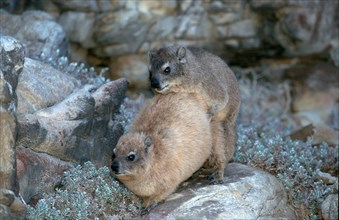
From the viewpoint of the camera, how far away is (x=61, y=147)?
25.3 feet

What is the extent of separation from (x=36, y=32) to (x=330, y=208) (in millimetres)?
5084

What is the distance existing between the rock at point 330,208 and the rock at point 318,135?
1.80 m

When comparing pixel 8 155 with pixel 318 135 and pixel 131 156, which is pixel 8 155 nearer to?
pixel 131 156

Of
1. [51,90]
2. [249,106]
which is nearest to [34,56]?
[51,90]

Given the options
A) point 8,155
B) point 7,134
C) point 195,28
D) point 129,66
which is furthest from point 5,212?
point 195,28

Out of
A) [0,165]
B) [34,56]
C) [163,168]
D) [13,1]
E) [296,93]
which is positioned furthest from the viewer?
[296,93]

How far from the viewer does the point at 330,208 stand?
851 cm

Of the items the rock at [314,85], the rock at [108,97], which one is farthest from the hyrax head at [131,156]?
the rock at [314,85]

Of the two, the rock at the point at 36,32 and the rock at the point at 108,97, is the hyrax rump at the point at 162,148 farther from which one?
the rock at the point at 36,32

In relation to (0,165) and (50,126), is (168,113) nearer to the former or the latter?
(50,126)

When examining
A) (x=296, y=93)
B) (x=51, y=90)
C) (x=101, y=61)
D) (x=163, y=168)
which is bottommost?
(x=296, y=93)

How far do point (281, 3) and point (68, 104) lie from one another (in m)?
5.96

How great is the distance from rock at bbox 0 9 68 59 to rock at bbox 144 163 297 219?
3621 millimetres

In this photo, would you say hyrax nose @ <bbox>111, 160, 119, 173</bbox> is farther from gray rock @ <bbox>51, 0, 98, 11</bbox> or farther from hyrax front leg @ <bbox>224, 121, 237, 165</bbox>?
gray rock @ <bbox>51, 0, 98, 11</bbox>
